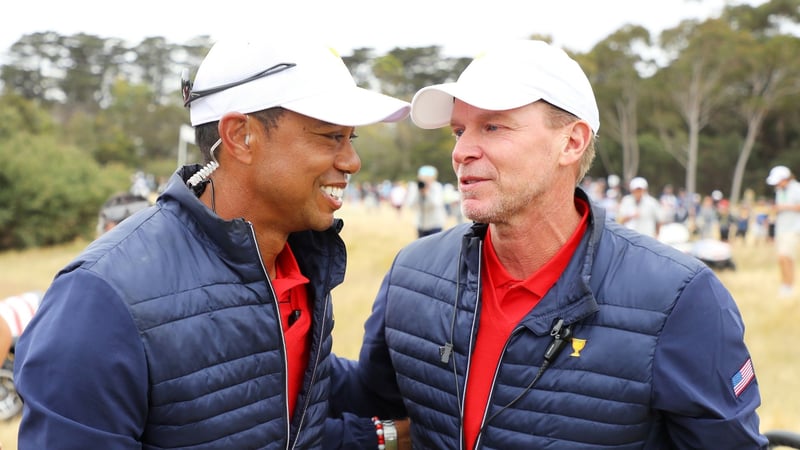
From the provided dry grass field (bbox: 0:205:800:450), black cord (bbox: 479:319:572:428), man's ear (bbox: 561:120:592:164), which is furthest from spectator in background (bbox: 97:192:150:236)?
black cord (bbox: 479:319:572:428)

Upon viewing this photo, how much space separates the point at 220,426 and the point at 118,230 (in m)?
0.61

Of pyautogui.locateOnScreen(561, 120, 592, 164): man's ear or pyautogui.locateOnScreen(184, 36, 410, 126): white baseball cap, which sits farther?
pyautogui.locateOnScreen(561, 120, 592, 164): man's ear

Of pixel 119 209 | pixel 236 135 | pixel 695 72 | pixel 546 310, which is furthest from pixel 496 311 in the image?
pixel 695 72

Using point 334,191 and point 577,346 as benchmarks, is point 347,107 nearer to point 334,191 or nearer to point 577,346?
point 334,191

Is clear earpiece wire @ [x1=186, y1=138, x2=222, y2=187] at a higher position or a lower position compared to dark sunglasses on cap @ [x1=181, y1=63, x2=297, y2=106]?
lower

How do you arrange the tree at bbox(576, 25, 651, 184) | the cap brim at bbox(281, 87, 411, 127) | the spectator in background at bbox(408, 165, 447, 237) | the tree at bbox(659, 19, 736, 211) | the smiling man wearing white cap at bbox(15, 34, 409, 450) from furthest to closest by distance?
1. the tree at bbox(576, 25, 651, 184)
2. the tree at bbox(659, 19, 736, 211)
3. the spectator in background at bbox(408, 165, 447, 237)
4. the cap brim at bbox(281, 87, 411, 127)
5. the smiling man wearing white cap at bbox(15, 34, 409, 450)

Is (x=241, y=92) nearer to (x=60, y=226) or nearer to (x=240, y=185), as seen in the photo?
(x=240, y=185)

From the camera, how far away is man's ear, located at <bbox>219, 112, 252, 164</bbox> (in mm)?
2217

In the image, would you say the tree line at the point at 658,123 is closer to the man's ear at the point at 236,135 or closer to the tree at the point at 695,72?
the tree at the point at 695,72

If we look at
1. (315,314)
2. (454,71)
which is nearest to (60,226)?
(315,314)

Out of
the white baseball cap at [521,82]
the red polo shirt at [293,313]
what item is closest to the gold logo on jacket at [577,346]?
the white baseball cap at [521,82]

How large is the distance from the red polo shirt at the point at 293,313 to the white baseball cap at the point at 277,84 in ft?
1.86

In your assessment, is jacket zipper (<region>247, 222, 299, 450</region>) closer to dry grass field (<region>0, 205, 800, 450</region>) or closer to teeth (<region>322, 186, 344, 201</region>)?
teeth (<region>322, 186, 344, 201</region>)

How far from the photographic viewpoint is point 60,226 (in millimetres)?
22688
